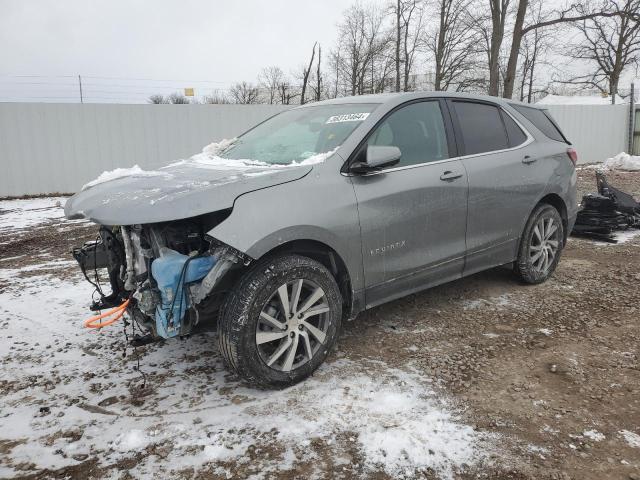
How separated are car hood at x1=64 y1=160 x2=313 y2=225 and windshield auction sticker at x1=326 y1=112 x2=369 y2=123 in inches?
25.7

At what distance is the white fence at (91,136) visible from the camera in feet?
37.5

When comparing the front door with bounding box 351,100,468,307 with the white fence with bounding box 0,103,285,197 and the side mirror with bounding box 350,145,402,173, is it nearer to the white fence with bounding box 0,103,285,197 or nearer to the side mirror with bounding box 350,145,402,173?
the side mirror with bounding box 350,145,402,173

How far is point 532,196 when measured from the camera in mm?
4367

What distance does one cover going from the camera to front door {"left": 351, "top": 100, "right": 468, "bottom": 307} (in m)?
3.20

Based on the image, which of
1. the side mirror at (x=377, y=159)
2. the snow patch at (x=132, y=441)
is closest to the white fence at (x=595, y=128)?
the side mirror at (x=377, y=159)

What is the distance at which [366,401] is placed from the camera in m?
2.73

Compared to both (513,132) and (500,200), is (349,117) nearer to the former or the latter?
(500,200)

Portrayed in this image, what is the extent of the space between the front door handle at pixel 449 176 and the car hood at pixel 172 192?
1.15 m

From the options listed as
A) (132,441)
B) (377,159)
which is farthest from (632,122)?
(132,441)

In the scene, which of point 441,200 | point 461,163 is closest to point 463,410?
point 441,200

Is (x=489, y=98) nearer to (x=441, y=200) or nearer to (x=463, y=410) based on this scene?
(x=441, y=200)

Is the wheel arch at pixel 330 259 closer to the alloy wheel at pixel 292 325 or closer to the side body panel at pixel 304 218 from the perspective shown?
the side body panel at pixel 304 218

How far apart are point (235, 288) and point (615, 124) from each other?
21391mm

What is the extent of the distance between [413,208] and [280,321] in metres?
1.27
